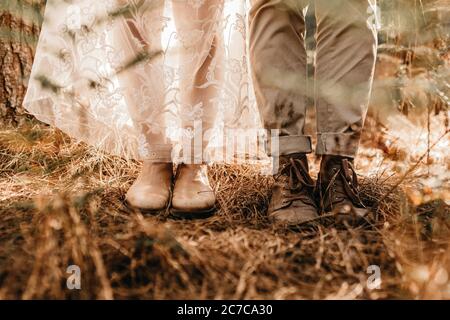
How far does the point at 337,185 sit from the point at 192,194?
1.28ft

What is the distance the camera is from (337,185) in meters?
0.95

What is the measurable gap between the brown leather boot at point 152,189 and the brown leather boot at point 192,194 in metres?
0.03

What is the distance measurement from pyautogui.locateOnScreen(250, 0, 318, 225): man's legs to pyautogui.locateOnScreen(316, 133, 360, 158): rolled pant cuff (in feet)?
0.16

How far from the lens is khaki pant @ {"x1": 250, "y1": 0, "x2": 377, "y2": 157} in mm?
912

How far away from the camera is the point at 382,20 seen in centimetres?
106

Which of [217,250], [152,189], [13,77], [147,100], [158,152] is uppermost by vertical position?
[13,77]

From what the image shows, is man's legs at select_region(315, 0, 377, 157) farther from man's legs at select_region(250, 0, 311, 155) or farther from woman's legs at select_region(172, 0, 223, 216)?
woman's legs at select_region(172, 0, 223, 216)

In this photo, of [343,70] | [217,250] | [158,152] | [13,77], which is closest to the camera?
[217,250]

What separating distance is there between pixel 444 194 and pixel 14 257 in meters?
0.95

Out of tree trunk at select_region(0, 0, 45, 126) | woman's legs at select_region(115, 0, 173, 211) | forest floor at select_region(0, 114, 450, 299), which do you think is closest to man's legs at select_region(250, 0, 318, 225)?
forest floor at select_region(0, 114, 450, 299)

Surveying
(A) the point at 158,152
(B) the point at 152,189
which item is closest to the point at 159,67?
(A) the point at 158,152

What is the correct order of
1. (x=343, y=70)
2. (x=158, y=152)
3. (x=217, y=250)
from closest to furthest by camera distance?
(x=217, y=250)
(x=343, y=70)
(x=158, y=152)

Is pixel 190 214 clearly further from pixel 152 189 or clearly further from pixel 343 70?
pixel 343 70

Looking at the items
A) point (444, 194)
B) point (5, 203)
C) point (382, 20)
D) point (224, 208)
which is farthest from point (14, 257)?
point (382, 20)
